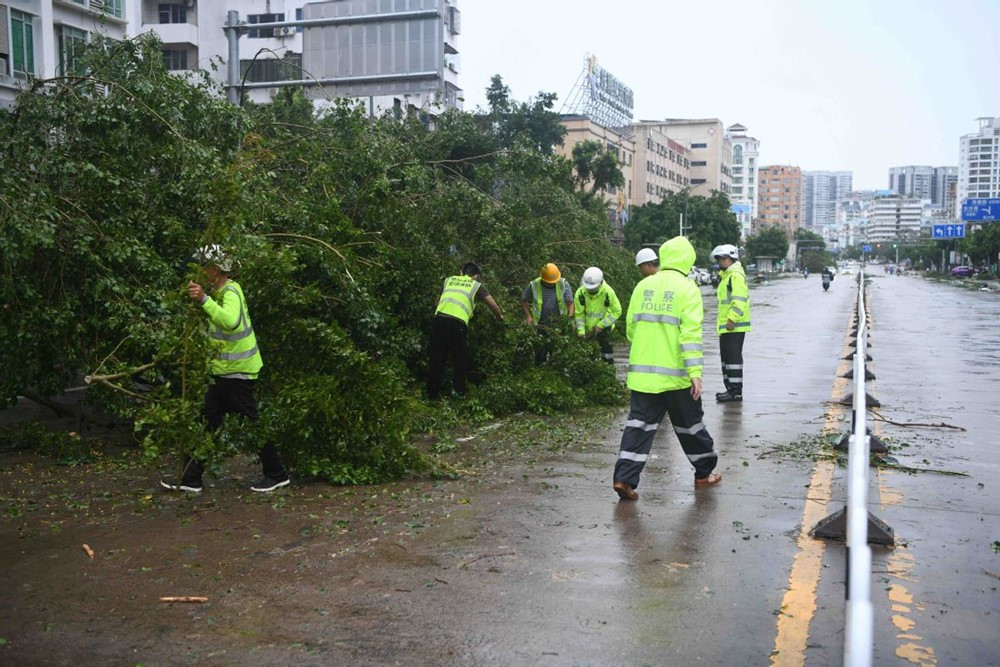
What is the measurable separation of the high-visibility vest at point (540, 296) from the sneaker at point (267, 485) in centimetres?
610

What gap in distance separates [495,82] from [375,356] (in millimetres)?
49864

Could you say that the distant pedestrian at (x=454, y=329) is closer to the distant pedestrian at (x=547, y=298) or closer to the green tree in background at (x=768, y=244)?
the distant pedestrian at (x=547, y=298)

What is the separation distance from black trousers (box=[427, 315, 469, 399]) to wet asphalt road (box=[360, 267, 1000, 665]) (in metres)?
1.91

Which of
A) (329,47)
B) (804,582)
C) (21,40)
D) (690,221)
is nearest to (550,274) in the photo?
(329,47)

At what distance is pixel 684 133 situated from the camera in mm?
165375

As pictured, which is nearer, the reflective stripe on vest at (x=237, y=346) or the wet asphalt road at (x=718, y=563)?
the wet asphalt road at (x=718, y=563)

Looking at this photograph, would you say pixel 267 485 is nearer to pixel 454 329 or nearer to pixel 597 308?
pixel 454 329

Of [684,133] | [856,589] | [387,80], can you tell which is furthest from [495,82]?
[684,133]

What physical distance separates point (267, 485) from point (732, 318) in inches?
263

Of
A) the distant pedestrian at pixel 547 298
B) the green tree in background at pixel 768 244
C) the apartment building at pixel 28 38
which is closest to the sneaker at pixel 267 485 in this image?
the distant pedestrian at pixel 547 298

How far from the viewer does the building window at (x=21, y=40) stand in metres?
27.6

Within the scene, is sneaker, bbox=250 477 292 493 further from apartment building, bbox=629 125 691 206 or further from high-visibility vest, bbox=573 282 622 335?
apartment building, bbox=629 125 691 206

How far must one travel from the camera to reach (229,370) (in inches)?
288

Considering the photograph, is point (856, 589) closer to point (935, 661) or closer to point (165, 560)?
point (935, 661)
